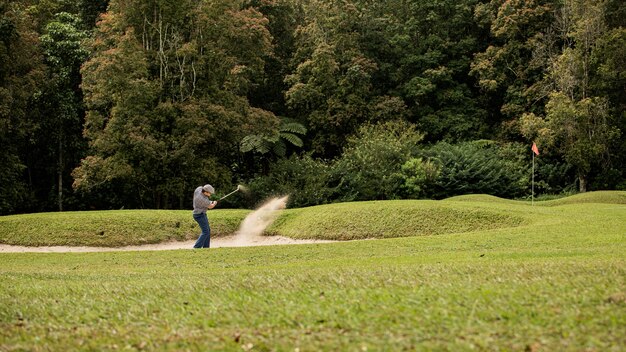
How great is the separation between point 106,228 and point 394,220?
961 centimetres

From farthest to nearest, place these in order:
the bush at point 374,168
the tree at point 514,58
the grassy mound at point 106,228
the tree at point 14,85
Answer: the tree at point 514,58, the bush at point 374,168, the tree at point 14,85, the grassy mound at point 106,228

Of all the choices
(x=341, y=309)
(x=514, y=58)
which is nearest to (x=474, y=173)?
(x=514, y=58)

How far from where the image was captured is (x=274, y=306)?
6.21 m

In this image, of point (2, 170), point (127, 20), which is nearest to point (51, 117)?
point (2, 170)

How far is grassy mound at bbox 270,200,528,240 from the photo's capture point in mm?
18812

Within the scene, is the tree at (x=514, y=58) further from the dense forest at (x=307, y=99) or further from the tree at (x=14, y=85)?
the tree at (x=14, y=85)

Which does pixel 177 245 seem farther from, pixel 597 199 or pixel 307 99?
pixel 307 99

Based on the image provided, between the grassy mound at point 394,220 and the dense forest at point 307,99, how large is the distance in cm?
778

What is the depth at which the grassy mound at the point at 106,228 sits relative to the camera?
65.5 ft

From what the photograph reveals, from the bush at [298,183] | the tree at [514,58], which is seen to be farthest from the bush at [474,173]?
the bush at [298,183]

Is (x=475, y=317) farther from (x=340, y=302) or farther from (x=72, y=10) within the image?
(x=72, y=10)

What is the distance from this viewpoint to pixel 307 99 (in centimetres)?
3603

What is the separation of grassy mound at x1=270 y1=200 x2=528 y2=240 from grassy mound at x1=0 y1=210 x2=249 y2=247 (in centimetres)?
293

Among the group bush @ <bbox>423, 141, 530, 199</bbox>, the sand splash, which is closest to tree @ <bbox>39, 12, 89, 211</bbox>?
the sand splash
